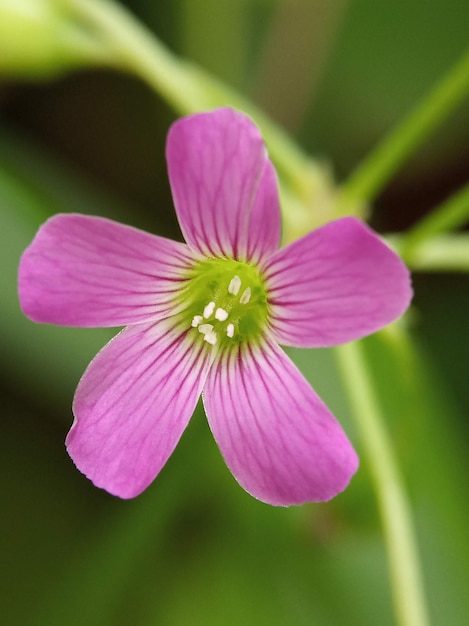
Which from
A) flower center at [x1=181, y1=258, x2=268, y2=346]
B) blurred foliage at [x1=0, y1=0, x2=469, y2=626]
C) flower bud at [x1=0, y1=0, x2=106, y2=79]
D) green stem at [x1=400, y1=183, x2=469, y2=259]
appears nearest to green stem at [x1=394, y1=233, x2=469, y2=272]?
green stem at [x1=400, y1=183, x2=469, y2=259]

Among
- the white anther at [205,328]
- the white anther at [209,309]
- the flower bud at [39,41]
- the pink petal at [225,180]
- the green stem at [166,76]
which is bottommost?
the white anther at [205,328]

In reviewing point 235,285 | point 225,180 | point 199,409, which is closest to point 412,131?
point 235,285

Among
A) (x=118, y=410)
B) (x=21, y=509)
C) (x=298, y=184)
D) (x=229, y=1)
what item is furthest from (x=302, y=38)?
(x=118, y=410)

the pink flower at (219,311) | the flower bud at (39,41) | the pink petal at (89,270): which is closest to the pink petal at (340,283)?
the pink flower at (219,311)

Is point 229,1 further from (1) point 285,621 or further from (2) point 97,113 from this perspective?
(1) point 285,621

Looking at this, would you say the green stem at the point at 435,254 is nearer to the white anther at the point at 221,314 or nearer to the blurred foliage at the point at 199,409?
the blurred foliage at the point at 199,409

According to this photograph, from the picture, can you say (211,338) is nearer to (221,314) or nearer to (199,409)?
(221,314)
